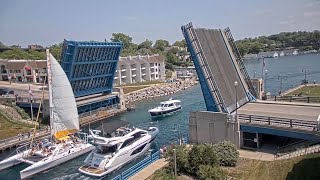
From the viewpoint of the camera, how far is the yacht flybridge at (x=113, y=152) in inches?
1157

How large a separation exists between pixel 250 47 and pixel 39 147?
17999 centimetres

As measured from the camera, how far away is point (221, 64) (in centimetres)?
3334

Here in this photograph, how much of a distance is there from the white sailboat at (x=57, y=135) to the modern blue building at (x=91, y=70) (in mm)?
10495

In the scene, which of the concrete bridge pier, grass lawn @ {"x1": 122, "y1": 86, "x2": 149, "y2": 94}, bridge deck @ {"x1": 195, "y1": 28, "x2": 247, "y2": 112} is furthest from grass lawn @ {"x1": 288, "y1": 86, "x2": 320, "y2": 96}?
grass lawn @ {"x1": 122, "y1": 86, "x2": 149, "y2": 94}

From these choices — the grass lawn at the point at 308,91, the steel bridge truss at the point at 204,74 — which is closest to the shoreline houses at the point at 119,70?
the grass lawn at the point at 308,91

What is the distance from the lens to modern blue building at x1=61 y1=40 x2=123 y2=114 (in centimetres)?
4706

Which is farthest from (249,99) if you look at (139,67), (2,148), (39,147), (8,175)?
(139,67)

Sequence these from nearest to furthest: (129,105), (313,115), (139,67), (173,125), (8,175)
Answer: (313,115) → (8,175) → (173,125) → (129,105) → (139,67)

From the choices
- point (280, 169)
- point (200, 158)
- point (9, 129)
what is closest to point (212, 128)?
point (200, 158)

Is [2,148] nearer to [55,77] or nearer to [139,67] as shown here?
[55,77]

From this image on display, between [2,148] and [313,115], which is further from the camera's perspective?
[2,148]

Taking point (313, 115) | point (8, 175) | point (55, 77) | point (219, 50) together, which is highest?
point (219, 50)

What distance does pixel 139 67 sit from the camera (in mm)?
88812

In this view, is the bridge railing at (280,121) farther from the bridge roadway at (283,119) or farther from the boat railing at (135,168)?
the boat railing at (135,168)
